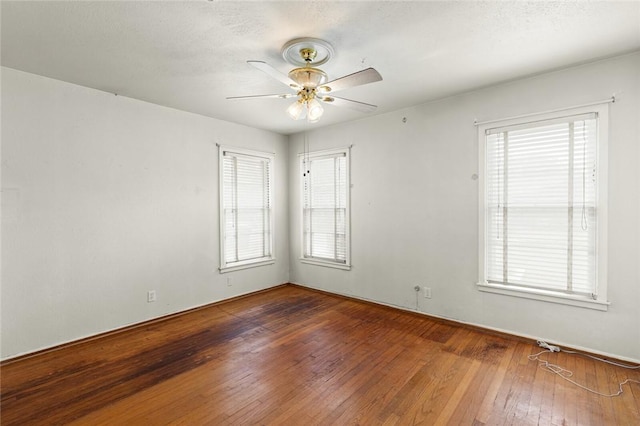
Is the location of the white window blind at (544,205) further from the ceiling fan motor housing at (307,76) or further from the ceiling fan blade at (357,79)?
the ceiling fan motor housing at (307,76)

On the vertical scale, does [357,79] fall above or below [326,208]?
above

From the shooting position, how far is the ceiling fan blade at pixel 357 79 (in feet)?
6.97

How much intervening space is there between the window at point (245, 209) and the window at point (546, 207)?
330 centimetres

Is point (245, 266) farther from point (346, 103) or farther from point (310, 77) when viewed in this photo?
point (310, 77)

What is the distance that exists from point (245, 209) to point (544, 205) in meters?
3.95

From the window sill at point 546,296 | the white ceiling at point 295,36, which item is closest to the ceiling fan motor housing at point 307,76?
the white ceiling at point 295,36

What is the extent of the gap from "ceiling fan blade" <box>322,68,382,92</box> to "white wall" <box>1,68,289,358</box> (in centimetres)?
263

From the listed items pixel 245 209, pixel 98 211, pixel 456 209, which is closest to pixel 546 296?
pixel 456 209

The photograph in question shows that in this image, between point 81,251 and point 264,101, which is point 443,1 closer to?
point 264,101

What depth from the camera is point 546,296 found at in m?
3.04

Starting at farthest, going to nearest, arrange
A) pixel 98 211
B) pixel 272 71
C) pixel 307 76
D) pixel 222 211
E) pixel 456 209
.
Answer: pixel 222 211 < pixel 456 209 < pixel 98 211 < pixel 307 76 < pixel 272 71

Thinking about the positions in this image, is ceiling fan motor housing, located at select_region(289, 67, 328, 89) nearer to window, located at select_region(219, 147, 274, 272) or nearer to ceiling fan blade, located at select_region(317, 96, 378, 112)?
ceiling fan blade, located at select_region(317, 96, 378, 112)

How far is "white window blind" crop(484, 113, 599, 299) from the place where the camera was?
2848mm

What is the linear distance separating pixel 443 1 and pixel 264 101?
89.8 inches
